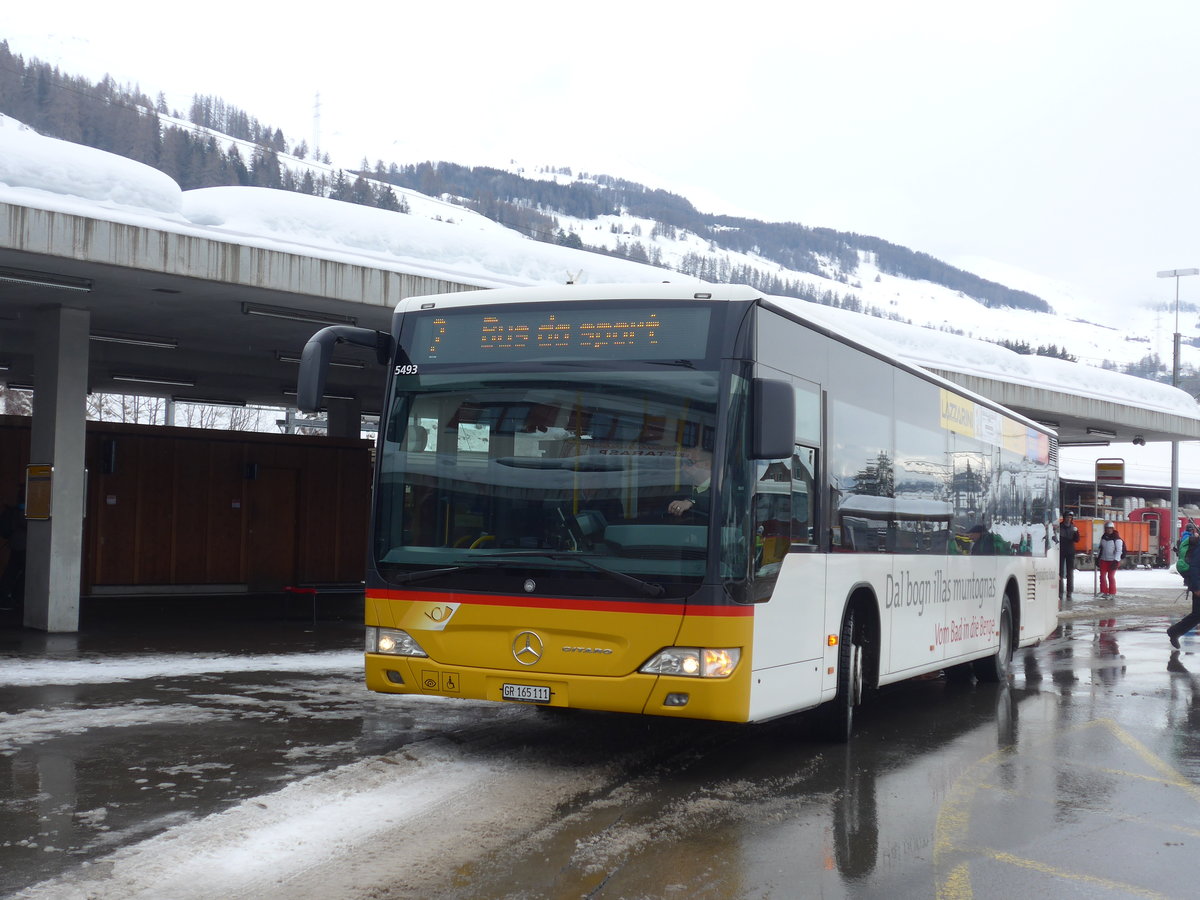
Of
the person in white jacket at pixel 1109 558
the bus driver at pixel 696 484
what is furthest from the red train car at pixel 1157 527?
the bus driver at pixel 696 484

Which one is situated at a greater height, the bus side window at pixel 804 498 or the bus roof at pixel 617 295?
the bus roof at pixel 617 295

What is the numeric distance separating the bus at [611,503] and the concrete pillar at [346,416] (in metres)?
20.1

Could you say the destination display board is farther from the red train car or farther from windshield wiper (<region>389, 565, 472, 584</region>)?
the red train car

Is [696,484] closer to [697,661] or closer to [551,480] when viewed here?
[551,480]

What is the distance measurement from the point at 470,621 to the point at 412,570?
51 centimetres

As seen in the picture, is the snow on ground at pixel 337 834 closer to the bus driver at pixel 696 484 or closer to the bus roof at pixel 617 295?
the bus driver at pixel 696 484

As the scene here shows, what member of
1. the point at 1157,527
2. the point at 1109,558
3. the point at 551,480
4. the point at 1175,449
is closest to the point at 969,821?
the point at 551,480

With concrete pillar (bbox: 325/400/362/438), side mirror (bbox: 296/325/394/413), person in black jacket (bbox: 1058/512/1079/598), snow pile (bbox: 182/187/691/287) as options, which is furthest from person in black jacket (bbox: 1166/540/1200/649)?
concrete pillar (bbox: 325/400/362/438)

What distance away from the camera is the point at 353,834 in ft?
20.8

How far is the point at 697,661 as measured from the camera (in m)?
7.40

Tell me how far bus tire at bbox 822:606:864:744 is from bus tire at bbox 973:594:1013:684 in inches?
180

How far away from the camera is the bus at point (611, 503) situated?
7.45 meters

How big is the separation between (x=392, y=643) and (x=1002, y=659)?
795 centimetres

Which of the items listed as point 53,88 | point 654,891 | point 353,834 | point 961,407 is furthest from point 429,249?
point 53,88
